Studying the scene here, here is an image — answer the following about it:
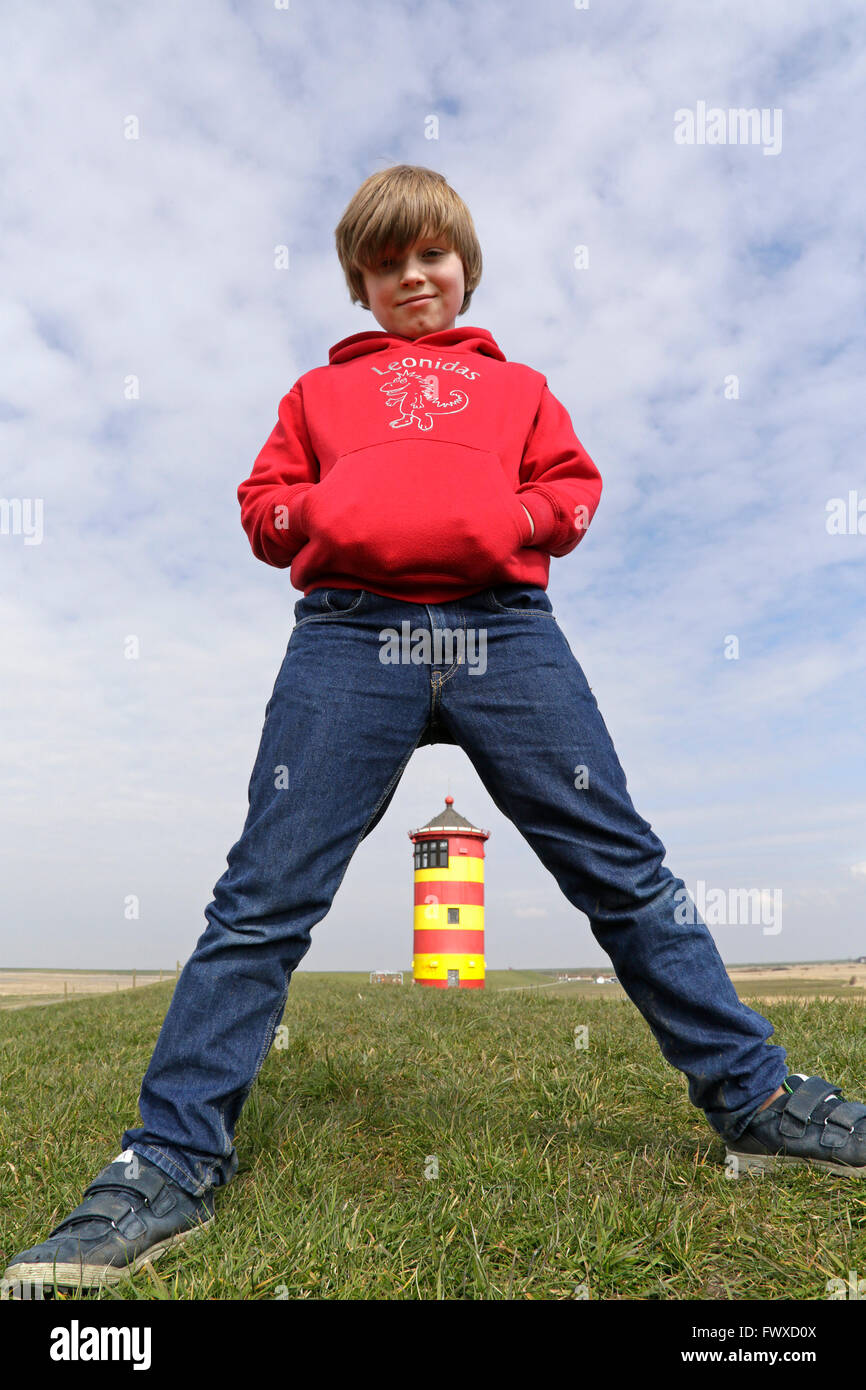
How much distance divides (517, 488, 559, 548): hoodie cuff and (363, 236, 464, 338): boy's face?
73 centimetres

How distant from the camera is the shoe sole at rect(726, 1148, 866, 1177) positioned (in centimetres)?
229

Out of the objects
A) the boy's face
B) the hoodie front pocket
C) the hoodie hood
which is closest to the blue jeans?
the hoodie front pocket

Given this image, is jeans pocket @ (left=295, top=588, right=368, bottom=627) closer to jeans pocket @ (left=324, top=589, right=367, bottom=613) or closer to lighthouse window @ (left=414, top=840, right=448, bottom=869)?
→ jeans pocket @ (left=324, top=589, right=367, bottom=613)

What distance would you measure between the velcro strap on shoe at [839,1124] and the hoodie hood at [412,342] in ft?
7.84

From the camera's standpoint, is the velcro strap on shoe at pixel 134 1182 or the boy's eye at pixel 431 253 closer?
the velcro strap on shoe at pixel 134 1182

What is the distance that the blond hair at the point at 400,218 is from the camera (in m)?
2.64

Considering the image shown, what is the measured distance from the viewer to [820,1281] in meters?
1.80

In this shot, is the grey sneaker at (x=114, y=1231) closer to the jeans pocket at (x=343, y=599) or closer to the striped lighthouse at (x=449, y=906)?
the jeans pocket at (x=343, y=599)

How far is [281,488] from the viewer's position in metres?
2.53

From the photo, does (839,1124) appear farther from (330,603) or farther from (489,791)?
→ (330,603)

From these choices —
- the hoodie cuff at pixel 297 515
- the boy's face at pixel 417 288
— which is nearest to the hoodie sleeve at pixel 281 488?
the hoodie cuff at pixel 297 515
